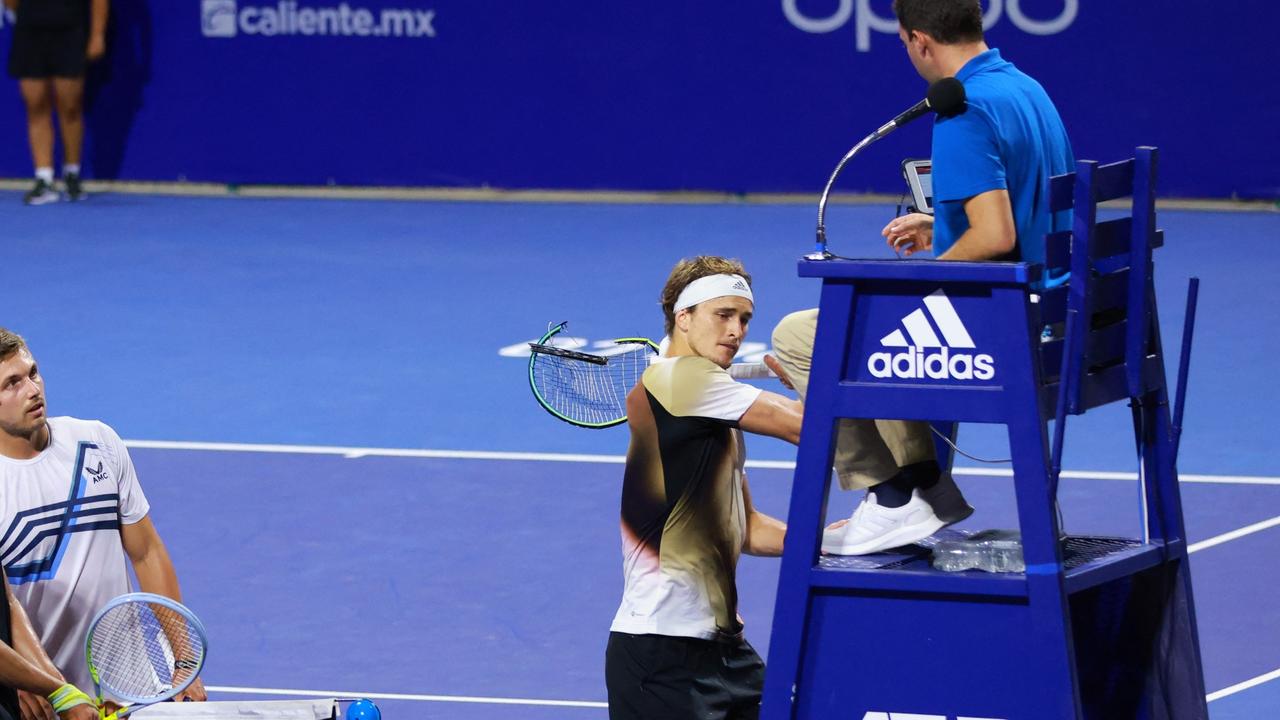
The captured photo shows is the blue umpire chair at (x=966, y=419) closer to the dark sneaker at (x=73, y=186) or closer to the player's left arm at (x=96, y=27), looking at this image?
the player's left arm at (x=96, y=27)

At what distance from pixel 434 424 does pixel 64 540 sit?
5.56 m

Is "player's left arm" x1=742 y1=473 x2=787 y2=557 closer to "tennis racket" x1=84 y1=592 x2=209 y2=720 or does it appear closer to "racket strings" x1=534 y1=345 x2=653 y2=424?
"racket strings" x1=534 y1=345 x2=653 y2=424

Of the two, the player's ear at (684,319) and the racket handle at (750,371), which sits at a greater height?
the player's ear at (684,319)

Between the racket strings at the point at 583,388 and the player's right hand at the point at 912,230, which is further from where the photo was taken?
the racket strings at the point at 583,388

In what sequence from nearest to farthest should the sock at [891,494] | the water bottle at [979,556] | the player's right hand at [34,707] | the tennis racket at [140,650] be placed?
the water bottle at [979,556], the sock at [891,494], the tennis racket at [140,650], the player's right hand at [34,707]

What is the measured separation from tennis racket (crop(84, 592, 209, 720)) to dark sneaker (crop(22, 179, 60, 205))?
13572 millimetres

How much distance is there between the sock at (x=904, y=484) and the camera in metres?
5.00

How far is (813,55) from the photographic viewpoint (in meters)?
17.9

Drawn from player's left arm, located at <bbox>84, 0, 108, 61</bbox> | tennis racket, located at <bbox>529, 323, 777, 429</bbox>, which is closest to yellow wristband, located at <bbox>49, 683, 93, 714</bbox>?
tennis racket, located at <bbox>529, 323, 777, 429</bbox>

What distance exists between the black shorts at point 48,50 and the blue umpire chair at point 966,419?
577 inches

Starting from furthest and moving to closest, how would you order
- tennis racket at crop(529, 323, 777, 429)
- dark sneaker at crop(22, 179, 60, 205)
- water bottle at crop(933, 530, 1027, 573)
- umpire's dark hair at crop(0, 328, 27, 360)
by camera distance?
dark sneaker at crop(22, 179, 60, 205)
tennis racket at crop(529, 323, 777, 429)
umpire's dark hair at crop(0, 328, 27, 360)
water bottle at crop(933, 530, 1027, 573)

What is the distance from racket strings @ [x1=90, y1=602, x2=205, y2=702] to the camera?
5.38 meters

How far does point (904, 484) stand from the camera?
5.02 metres

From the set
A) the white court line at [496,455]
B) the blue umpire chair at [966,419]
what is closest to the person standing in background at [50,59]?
the white court line at [496,455]
